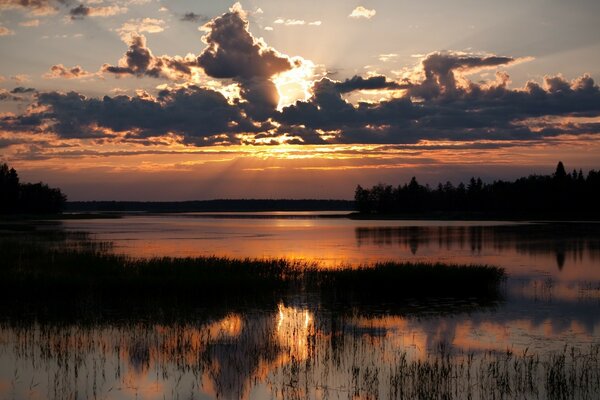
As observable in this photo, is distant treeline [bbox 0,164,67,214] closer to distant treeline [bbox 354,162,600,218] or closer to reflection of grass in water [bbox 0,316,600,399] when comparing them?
distant treeline [bbox 354,162,600,218]

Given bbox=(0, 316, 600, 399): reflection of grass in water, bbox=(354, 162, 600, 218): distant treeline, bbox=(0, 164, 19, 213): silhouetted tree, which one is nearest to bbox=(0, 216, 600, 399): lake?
bbox=(0, 316, 600, 399): reflection of grass in water

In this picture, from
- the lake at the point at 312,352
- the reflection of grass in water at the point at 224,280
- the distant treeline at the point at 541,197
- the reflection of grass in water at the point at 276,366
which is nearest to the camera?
the reflection of grass in water at the point at 276,366

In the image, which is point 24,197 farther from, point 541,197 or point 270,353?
point 270,353

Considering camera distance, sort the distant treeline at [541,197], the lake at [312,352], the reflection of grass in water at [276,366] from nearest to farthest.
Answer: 1. the reflection of grass in water at [276,366]
2. the lake at [312,352]
3. the distant treeline at [541,197]

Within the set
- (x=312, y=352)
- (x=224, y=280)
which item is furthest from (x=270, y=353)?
(x=224, y=280)

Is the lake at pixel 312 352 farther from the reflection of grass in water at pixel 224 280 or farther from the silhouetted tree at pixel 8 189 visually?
the silhouetted tree at pixel 8 189

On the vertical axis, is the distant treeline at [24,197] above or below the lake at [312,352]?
above

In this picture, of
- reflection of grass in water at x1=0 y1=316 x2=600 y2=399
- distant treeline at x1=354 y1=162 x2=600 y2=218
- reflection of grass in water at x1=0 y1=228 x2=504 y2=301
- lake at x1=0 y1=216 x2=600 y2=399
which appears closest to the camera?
reflection of grass in water at x1=0 y1=316 x2=600 y2=399

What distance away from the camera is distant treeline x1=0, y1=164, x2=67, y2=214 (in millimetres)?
146000

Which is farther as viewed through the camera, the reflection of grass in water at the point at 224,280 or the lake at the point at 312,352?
the reflection of grass in water at the point at 224,280

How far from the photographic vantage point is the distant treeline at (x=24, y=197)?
14600cm

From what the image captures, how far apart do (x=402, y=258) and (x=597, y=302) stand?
75.7 ft

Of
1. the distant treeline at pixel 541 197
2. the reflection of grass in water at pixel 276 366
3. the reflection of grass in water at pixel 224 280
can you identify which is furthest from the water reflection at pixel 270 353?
the distant treeline at pixel 541 197

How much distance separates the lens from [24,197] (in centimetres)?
16075
